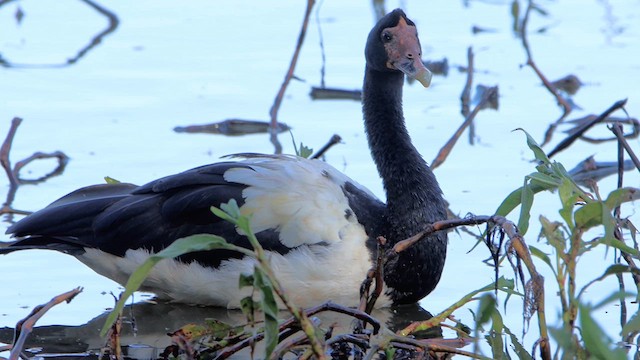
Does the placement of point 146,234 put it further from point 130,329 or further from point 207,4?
point 207,4

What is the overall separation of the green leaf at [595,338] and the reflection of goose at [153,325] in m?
2.20

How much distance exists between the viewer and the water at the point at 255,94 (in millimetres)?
7184

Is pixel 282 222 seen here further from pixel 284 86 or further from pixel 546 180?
pixel 284 86

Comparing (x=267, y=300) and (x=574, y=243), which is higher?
(x=574, y=243)

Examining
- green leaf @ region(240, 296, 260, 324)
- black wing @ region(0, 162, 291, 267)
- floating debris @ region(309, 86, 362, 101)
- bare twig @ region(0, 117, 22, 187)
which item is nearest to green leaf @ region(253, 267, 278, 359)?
green leaf @ region(240, 296, 260, 324)

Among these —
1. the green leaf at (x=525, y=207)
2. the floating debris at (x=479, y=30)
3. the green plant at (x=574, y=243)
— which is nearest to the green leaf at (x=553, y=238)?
the green plant at (x=574, y=243)

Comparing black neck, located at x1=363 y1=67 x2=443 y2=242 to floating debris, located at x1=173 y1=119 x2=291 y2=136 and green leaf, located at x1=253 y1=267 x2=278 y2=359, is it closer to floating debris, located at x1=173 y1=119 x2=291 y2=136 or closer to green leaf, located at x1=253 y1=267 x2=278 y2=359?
floating debris, located at x1=173 y1=119 x2=291 y2=136

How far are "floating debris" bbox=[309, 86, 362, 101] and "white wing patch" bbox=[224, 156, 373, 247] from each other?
11.2ft

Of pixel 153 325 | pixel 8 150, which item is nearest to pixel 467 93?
pixel 8 150

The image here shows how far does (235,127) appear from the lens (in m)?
9.23

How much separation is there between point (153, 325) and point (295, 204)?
946 millimetres

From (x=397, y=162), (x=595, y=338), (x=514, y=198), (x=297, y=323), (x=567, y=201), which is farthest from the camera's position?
(x=397, y=162)

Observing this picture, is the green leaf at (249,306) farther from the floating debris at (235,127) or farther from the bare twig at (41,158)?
the floating debris at (235,127)

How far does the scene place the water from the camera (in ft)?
23.6
